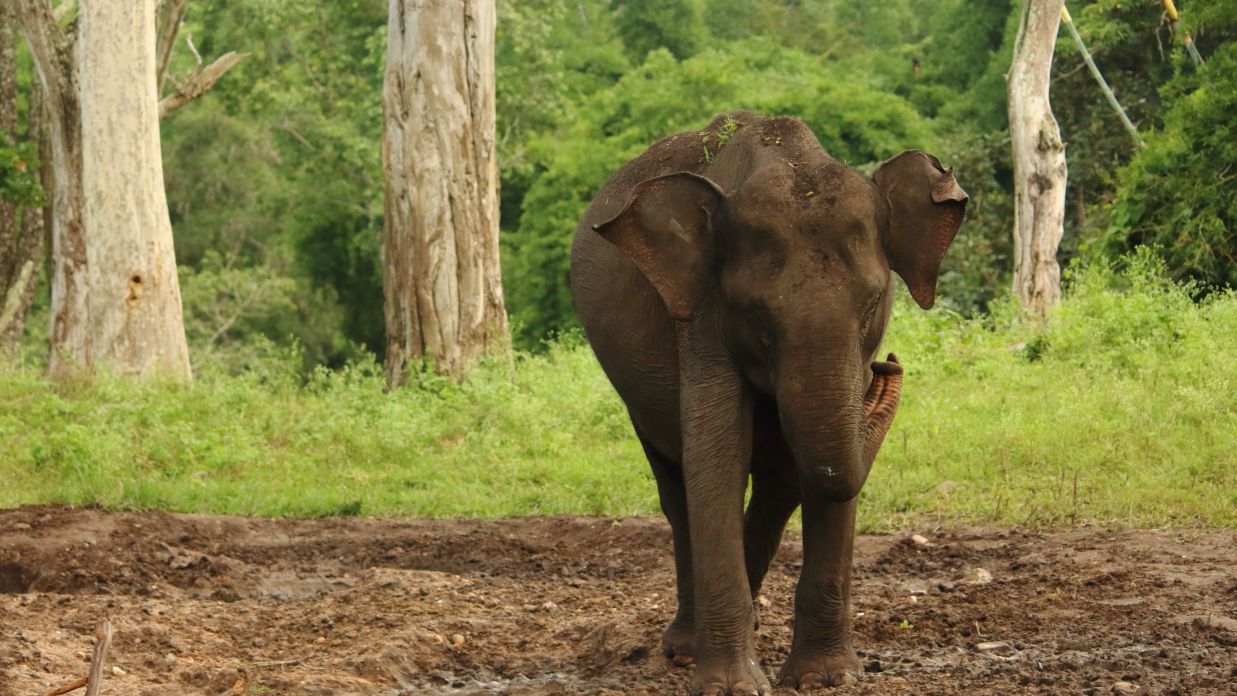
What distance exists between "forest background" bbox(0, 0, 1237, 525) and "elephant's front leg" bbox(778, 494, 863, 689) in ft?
14.1

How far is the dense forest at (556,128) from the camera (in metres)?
27.5

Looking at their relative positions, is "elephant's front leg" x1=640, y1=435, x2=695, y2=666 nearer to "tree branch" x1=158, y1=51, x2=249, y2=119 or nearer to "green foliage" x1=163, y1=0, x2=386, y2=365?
"tree branch" x1=158, y1=51, x2=249, y2=119

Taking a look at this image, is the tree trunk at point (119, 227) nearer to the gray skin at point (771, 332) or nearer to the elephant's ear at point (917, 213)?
the gray skin at point (771, 332)

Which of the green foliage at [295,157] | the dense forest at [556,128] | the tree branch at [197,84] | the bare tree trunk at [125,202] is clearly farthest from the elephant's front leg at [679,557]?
the green foliage at [295,157]

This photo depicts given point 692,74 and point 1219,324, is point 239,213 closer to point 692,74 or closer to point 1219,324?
point 692,74

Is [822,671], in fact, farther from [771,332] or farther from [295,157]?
[295,157]

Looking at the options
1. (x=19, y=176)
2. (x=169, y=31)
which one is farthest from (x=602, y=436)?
(x=169, y=31)

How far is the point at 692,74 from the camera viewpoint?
34.4 m

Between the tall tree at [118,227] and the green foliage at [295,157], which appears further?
the green foliage at [295,157]

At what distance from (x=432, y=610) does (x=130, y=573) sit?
6.94ft

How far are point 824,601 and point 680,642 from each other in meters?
0.85

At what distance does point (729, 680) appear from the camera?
5902 mm

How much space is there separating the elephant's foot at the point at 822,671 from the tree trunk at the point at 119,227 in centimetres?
1235

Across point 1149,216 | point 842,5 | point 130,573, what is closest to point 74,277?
point 130,573
